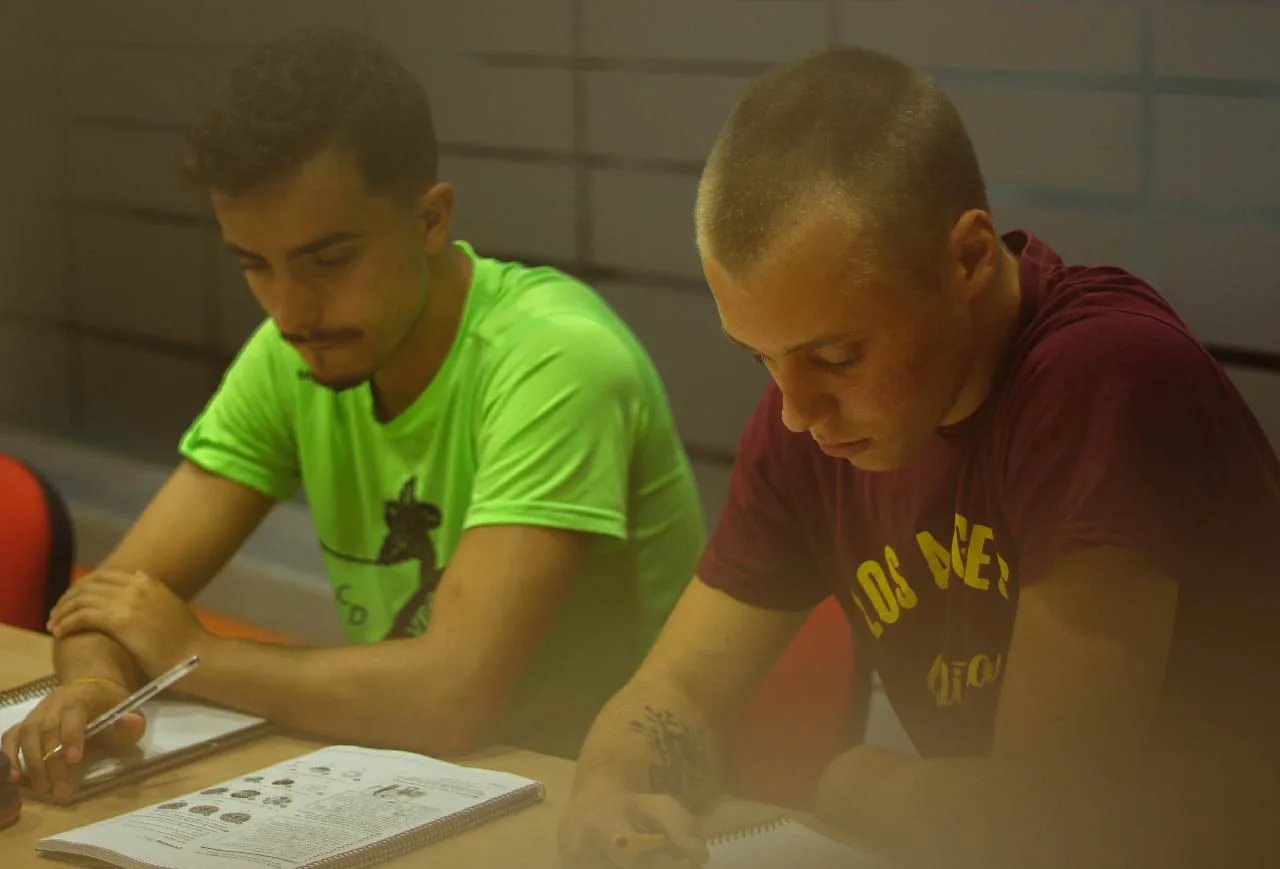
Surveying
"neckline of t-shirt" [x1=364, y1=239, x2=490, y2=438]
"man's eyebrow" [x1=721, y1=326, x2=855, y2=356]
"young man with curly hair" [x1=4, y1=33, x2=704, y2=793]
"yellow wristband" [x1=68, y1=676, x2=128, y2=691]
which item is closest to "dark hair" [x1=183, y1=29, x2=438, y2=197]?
"young man with curly hair" [x1=4, y1=33, x2=704, y2=793]

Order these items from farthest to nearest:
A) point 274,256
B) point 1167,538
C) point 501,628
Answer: point 274,256 → point 501,628 → point 1167,538

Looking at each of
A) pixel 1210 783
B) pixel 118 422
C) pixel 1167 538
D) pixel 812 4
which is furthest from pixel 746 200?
pixel 118 422

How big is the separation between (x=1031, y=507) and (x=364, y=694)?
2.26 ft

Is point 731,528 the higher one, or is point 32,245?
point 731,528

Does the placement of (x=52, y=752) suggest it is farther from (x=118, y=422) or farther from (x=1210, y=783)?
(x=118, y=422)

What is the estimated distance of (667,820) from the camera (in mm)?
1305

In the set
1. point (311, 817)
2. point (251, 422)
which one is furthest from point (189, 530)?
point (311, 817)

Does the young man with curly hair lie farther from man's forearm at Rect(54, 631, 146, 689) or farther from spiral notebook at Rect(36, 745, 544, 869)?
spiral notebook at Rect(36, 745, 544, 869)

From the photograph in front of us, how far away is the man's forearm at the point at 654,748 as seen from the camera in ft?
4.63

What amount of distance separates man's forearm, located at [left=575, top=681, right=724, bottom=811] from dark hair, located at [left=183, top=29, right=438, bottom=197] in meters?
0.66

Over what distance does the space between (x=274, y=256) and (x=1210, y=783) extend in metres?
1.06

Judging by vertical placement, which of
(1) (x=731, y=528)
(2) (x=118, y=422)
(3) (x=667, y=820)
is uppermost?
(1) (x=731, y=528)

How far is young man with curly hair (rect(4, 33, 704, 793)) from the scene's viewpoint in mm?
1661

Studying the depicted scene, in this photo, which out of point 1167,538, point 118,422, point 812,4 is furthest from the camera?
point 118,422
